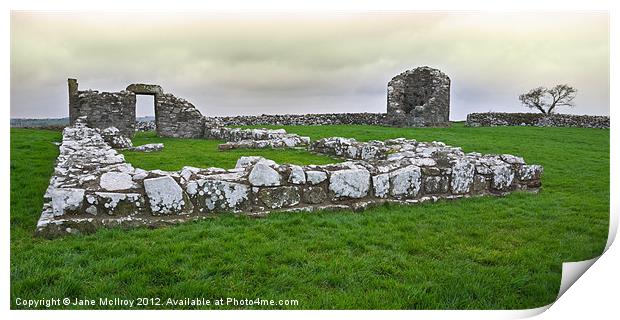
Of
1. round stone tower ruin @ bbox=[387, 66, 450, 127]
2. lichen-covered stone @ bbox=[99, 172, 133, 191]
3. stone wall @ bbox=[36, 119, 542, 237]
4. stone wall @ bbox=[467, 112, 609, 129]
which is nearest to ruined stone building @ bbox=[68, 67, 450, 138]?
round stone tower ruin @ bbox=[387, 66, 450, 127]

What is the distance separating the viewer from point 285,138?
48.2 feet

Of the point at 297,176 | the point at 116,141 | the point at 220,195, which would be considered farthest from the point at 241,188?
the point at 116,141

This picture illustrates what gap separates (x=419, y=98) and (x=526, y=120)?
26.6 feet

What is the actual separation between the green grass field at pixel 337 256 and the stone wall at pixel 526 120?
2246 centimetres

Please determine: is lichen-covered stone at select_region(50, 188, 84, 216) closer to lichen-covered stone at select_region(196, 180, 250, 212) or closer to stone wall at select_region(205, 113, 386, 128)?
lichen-covered stone at select_region(196, 180, 250, 212)

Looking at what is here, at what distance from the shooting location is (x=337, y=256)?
433 cm

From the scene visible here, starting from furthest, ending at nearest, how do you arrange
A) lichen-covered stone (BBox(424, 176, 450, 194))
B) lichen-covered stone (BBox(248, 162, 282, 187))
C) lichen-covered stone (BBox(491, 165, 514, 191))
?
lichen-covered stone (BBox(491, 165, 514, 191)) → lichen-covered stone (BBox(424, 176, 450, 194)) → lichen-covered stone (BBox(248, 162, 282, 187))

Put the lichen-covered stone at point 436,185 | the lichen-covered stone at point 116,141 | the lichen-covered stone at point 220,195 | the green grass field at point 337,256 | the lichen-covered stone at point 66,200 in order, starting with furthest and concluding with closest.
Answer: the lichen-covered stone at point 116,141
the lichen-covered stone at point 436,185
the lichen-covered stone at point 220,195
the lichen-covered stone at point 66,200
the green grass field at point 337,256

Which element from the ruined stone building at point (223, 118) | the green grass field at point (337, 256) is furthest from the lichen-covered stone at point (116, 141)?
the green grass field at point (337, 256)

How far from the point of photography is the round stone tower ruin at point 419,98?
80.7 ft

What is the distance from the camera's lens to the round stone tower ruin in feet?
80.7

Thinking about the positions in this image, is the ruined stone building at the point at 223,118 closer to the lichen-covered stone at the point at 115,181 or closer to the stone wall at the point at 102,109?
the stone wall at the point at 102,109

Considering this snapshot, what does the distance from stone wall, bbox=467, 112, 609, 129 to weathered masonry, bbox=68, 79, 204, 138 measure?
1644cm

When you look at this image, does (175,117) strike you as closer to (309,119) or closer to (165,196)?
(309,119)
